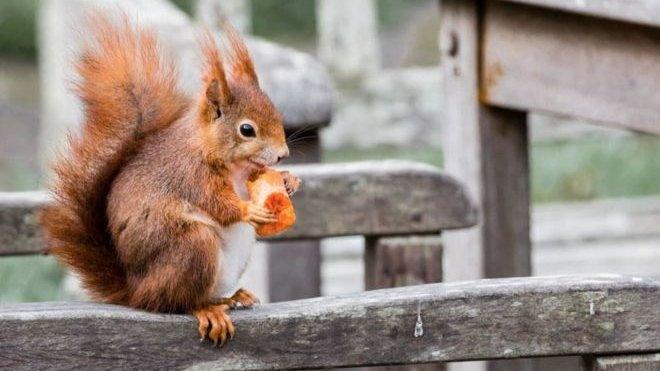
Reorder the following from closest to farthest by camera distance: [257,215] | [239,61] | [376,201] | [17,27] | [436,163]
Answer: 1. [257,215]
2. [239,61]
3. [376,201]
4. [436,163]
5. [17,27]

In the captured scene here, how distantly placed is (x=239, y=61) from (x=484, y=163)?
85 centimetres

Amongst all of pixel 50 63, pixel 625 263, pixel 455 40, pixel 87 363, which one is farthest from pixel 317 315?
pixel 50 63

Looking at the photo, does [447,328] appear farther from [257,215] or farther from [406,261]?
[406,261]

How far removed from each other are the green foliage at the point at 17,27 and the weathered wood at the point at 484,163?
32.0ft

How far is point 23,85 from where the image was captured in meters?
13.0

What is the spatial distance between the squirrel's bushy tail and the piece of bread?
194 mm

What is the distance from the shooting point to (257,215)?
194cm

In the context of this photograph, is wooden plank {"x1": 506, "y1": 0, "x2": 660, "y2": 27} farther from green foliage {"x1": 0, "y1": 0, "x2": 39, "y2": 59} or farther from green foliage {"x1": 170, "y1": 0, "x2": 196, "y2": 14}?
green foliage {"x1": 0, "y1": 0, "x2": 39, "y2": 59}

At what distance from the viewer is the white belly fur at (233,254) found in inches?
77.5

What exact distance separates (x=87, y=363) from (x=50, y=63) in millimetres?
4958

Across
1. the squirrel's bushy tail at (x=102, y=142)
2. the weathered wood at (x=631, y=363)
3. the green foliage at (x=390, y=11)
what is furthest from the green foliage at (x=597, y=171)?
the green foliage at (x=390, y=11)

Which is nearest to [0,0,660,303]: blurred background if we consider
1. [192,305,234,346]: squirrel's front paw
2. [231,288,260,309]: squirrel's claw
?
[231,288,260,309]: squirrel's claw

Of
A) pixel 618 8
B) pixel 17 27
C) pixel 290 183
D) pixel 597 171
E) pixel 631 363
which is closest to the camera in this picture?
pixel 631 363

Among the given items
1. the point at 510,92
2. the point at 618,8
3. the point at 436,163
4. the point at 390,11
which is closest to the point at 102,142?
the point at 618,8
